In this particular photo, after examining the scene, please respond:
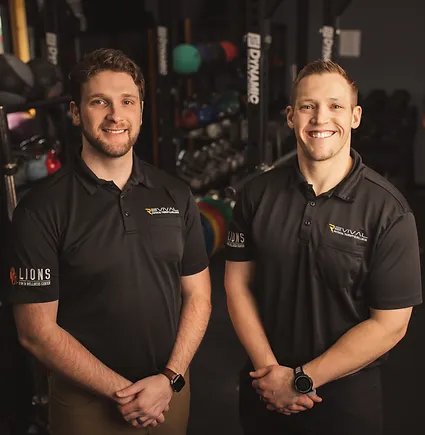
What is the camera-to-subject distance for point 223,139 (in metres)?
4.93

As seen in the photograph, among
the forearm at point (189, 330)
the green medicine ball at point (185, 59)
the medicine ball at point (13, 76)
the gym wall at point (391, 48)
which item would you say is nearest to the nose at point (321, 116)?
the forearm at point (189, 330)

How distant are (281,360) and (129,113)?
714mm

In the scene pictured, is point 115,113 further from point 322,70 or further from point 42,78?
point 42,78

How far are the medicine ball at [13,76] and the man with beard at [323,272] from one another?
1342mm

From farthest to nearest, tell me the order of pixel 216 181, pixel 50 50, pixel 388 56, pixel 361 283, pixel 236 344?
pixel 388 56
pixel 216 181
pixel 50 50
pixel 236 344
pixel 361 283

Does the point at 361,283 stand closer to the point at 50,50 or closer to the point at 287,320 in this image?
the point at 287,320

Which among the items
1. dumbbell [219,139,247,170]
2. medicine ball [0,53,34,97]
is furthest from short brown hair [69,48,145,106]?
dumbbell [219,139,247,170]

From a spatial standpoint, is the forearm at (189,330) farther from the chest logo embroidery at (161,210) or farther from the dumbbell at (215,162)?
the dumbbell at (215,162)

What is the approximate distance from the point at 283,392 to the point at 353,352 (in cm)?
20

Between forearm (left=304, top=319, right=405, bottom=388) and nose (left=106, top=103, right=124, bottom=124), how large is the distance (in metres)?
0.73

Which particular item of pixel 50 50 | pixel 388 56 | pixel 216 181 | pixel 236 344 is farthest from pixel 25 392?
pixel 388 56

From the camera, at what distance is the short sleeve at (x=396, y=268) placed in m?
1.31

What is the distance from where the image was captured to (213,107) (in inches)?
182

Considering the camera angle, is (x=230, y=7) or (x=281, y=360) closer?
(x=281, y=360)
